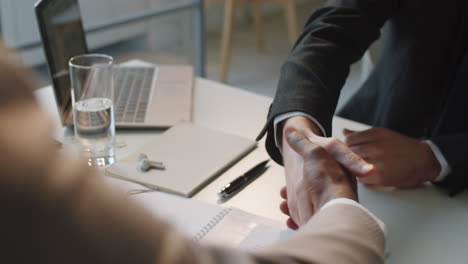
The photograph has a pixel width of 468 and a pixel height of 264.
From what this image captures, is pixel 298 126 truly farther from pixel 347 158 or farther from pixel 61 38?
pixel 61 38

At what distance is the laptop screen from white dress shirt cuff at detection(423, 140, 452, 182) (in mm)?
672

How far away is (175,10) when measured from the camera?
195 centimetres

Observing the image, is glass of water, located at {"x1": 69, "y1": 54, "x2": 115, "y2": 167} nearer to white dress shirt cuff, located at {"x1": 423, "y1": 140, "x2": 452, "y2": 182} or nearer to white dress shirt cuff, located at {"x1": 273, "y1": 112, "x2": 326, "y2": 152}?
white dress shirt cuff, located at {"x1": 273, "y1": 112, "x2": 326, "y2": 152}

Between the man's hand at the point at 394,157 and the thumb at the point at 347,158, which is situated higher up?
the thumb at the point at 347,158

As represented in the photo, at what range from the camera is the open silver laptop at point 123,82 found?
0.97m

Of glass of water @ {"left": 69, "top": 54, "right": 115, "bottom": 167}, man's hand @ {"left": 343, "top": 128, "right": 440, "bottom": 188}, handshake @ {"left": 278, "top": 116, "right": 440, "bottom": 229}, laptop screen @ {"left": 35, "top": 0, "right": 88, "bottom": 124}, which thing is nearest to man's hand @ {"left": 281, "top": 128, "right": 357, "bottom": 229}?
handshake @ {"left": 278, "top": 116, "right": 440, "bottom": 229}

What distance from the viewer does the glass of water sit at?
902 millimetres

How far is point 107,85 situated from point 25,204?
0.75 metres

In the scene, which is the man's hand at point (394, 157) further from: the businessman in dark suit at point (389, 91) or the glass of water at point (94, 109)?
the glass of water at point (94, 109)

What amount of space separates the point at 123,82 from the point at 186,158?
0.37m

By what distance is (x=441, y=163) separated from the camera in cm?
90

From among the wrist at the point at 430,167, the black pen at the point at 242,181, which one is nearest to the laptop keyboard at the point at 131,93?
the black pen at the point at 242,181

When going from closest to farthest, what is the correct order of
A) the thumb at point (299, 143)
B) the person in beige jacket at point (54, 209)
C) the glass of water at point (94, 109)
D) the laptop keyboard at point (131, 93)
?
the person in beige jacket at point (54, 209), the thumb at point (299, 143), the glass of water at point (94, 109), the laptop keyboard at point (131, 93)

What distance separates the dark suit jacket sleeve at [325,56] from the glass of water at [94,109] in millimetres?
267
